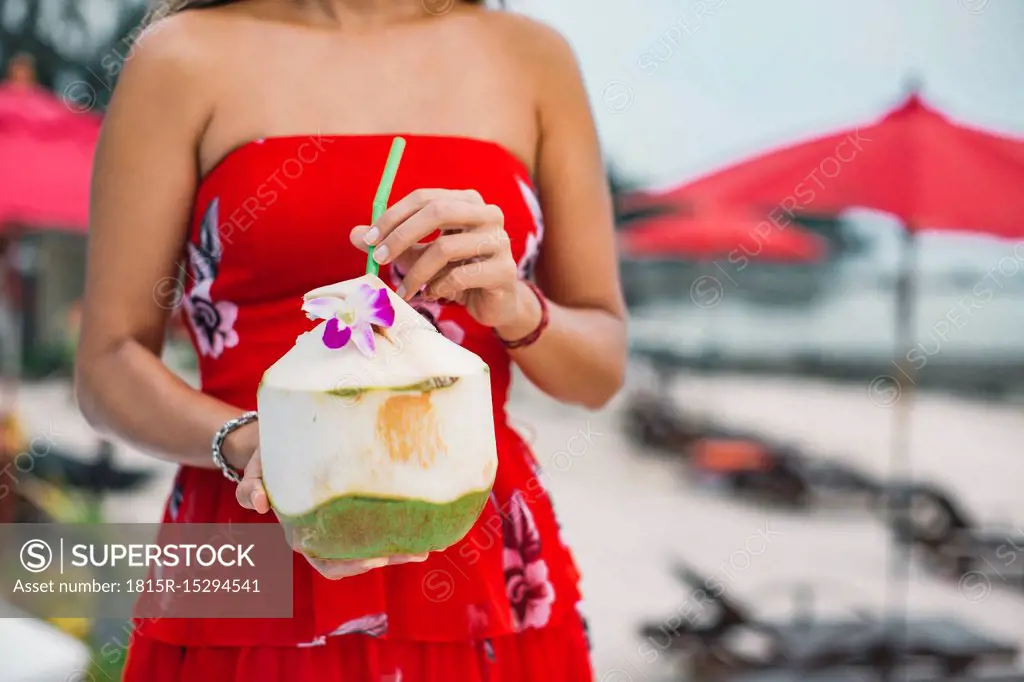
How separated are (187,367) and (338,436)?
43.2 feet

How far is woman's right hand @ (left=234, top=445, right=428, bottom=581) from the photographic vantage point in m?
0.90

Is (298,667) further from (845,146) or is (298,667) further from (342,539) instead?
(845,146)

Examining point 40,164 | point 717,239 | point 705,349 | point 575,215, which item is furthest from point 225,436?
point 705,349

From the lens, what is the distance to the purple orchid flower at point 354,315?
0.87m

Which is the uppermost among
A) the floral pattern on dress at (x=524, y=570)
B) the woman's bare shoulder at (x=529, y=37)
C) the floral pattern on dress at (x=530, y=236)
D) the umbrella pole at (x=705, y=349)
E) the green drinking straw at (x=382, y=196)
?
the woman's bare shoulder at (x=529, y=37)

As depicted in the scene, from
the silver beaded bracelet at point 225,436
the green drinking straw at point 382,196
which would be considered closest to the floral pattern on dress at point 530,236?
the green drinking straw at point 382,196

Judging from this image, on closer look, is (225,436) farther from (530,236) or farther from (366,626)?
(530,236)

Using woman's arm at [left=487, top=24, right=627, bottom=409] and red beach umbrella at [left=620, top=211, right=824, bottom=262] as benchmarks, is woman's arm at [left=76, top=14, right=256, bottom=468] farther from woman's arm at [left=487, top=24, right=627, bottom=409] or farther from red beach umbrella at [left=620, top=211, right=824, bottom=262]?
red beach umbrella at [left=620, top=211, right=824, bottom=262]

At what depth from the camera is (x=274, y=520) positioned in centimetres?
111

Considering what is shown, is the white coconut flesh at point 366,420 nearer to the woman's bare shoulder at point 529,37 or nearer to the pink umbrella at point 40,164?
the woman's bare shoulder at point 529,37

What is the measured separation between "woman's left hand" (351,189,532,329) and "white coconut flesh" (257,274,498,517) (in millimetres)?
39

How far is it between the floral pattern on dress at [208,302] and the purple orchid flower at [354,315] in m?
0.27

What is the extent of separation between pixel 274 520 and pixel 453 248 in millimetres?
417

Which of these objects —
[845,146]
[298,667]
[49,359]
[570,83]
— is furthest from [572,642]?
[49,359]
